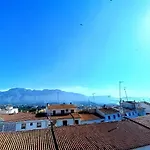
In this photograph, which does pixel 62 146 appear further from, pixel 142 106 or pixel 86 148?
pixel 142 106

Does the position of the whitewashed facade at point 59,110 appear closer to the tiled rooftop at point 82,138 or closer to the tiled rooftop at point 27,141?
the tiled rooftop at point 82,138

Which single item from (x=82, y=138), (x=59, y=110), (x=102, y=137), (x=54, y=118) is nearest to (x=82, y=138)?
(x=82, y=138)

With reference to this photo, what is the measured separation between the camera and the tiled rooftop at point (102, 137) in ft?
67.3

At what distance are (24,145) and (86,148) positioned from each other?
Result: 257 inches

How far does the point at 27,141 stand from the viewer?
2050 cm

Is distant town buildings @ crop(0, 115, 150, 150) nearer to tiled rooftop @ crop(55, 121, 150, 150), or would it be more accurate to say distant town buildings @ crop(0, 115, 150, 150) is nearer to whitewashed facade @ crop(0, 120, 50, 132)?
tiled rooftop @ crop(55, 121, 150, 150)

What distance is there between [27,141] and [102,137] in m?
8.87

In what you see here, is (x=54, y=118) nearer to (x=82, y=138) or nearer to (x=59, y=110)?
(x=59, y=110)

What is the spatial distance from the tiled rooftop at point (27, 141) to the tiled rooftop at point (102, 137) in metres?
1.23

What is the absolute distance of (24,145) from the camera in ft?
64.3

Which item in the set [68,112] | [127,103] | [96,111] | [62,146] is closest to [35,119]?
[68,112]

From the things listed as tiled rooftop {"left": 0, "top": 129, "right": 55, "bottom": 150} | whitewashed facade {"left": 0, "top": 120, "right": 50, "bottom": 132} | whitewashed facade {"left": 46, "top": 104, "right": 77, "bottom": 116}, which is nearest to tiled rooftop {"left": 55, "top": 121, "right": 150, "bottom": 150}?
tiled rooftop {"left": 0, "top": 129, "right": 55, "bottom": 150}

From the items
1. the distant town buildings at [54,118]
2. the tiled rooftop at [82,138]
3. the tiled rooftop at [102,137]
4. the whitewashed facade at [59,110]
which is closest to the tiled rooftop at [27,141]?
the tiled rooftop at [82,138]

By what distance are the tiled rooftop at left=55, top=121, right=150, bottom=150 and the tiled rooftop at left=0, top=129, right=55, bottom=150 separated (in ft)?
4.05
